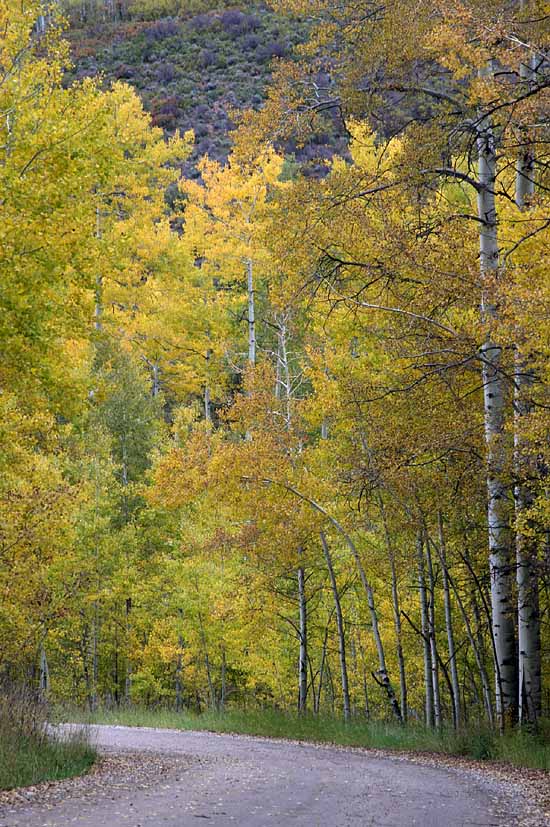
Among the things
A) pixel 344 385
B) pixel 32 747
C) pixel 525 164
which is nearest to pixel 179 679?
pixel 344 385

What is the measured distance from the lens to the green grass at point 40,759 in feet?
30.9

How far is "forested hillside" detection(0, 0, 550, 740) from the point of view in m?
11.3

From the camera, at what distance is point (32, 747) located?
1040 cm

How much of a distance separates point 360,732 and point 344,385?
567cm

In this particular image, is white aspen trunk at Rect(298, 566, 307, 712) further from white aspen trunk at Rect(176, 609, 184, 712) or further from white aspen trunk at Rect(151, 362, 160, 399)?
white aspen trunk at Rect(151, 362, 160, 399)

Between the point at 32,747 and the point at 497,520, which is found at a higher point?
the point at 497,520

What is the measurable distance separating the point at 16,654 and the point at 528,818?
14.7 m

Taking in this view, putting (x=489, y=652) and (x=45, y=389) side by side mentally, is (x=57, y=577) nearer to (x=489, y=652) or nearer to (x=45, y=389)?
(x=489, y=652)

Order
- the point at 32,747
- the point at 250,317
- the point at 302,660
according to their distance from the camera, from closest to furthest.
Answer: the point at 32,747, the point at 302,660, the point at 250,317

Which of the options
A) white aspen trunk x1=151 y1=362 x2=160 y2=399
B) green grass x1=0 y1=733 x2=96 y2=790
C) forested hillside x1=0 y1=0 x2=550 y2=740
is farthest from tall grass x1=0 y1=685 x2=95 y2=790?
white aspen trunk x1=151 y1=362 x2=160 y2=399

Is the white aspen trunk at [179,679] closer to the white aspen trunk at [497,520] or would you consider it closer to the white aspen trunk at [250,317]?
the white aspen trunk at [250,317]

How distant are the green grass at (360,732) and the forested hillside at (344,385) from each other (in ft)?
1.61

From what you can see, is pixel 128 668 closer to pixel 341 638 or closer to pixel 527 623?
pixel 341 638

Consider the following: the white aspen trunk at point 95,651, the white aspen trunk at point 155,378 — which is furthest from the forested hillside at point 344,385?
the white aspen trunk at point 155,378
